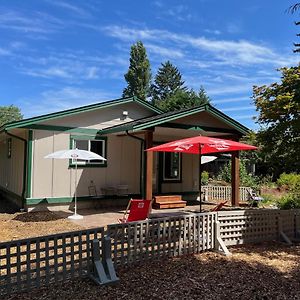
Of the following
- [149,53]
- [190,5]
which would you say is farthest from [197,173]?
[149,53]

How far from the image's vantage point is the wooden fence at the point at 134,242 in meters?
4.44

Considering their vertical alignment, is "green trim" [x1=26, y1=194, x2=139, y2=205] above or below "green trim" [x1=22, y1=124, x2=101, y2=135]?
below

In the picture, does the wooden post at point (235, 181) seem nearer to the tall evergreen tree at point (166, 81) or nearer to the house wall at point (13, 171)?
the house wall at point (13, 171)

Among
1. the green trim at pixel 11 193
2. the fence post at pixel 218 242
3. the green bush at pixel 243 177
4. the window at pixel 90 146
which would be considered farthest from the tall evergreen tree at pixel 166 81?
the fence post at pixel 218 242

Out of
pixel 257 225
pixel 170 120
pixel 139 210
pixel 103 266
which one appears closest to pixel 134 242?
pixel 103 266

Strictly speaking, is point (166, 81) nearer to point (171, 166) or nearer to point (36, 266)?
point (171, 166)

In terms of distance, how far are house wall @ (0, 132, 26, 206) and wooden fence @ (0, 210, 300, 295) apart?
5897 mm

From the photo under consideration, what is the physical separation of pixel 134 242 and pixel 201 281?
49.4 inches

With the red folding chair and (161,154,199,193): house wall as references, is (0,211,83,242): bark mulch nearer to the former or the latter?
the red folding chair

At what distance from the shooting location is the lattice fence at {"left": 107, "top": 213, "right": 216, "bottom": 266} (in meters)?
5.36

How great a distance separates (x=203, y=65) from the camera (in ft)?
68.0

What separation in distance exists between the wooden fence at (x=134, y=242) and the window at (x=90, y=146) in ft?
17.9

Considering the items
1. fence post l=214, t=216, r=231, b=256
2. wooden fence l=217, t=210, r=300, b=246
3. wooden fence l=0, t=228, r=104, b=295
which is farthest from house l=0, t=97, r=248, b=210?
wooden fence l=0, t=228, r=104, b=295

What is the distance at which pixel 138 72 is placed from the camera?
5544 centimetres
